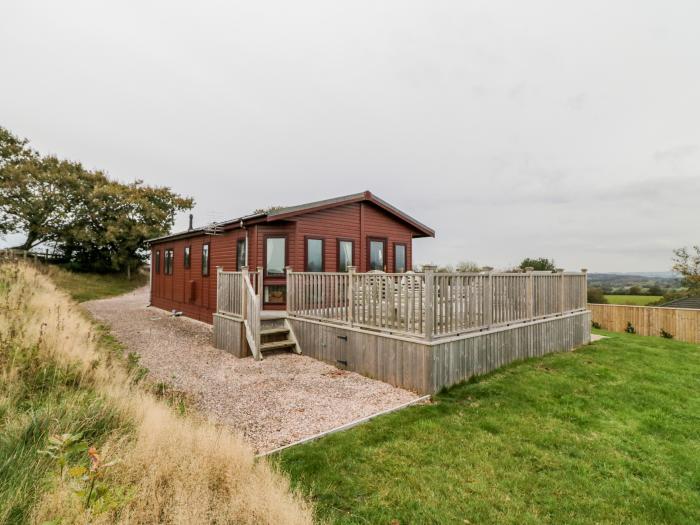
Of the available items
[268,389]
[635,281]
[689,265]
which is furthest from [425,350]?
[635,281]

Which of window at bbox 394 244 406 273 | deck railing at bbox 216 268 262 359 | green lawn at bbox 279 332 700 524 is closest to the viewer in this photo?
green lawn at bbox 279 332 700 524

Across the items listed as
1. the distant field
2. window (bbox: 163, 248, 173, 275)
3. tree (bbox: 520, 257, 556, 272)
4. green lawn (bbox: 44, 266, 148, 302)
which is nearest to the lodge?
window (bbox: 163, 248, 173, 275)

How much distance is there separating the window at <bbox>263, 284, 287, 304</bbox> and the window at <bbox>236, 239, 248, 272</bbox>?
1234mm

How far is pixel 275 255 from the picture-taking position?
1024 cm

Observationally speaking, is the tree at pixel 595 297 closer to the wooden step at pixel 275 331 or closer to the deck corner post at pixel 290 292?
the deck corner post at pixel 290 292

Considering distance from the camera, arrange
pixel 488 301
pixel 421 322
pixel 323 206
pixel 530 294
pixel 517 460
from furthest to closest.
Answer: pixel 323 206
pixel 530 294
pixel 488 301
pixel 421 322
pixel 517 460

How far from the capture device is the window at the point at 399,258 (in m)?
12.7

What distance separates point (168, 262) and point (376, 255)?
10.8 metres

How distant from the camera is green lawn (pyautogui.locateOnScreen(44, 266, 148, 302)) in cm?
2048

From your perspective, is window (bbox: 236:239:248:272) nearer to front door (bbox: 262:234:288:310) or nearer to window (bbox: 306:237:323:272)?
front door (bbox: 262:234:288:310)

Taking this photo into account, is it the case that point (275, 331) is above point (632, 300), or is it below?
above

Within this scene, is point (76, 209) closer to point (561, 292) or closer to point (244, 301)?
point (244, 301)

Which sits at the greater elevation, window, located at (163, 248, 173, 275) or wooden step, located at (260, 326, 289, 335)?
window, located at (163, 248, 173, 275)

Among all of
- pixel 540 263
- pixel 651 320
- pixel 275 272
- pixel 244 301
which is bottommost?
pixel 651 320
